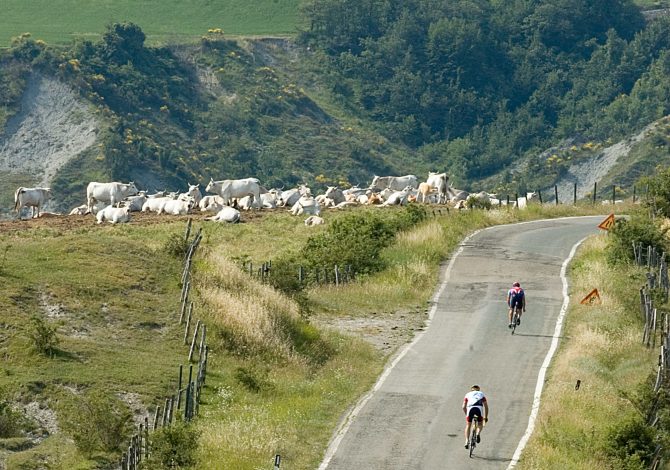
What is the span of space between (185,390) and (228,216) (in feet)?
91.7

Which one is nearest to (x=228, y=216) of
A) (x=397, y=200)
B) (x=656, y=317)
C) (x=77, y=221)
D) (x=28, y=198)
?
(x=77, y=221)

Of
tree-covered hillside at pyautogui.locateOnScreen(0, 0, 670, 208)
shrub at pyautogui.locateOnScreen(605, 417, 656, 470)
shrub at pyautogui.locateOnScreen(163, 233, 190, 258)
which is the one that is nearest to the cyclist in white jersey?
shrub at pyautogui.locateOnScreen(605, 417, 656, 470)

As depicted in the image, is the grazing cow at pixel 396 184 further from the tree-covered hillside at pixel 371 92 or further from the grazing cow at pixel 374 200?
the tree-covered hillside at pixel 371 92

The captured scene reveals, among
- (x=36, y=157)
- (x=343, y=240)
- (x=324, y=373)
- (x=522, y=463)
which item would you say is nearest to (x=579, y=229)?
(x=343, y=240)

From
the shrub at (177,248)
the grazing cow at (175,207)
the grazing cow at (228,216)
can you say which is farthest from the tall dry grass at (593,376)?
the grazing cow at (175,207)

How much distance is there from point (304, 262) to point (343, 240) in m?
1.97

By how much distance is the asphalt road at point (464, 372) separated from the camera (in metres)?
29.7

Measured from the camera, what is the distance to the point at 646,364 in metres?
38.1

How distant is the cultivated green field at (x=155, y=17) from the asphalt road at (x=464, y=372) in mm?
95796

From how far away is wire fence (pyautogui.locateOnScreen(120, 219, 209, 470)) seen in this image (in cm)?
2698

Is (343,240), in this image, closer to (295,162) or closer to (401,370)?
(401,370)

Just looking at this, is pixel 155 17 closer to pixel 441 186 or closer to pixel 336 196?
pixel 336 196

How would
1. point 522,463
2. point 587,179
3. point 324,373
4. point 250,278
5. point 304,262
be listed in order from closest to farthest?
point 522,463
point 324,373
point 250,278
point 304,262
point 587,179

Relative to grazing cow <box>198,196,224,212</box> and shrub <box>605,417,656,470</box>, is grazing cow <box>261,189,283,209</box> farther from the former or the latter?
shrub <box>605,417,656,470</box>
